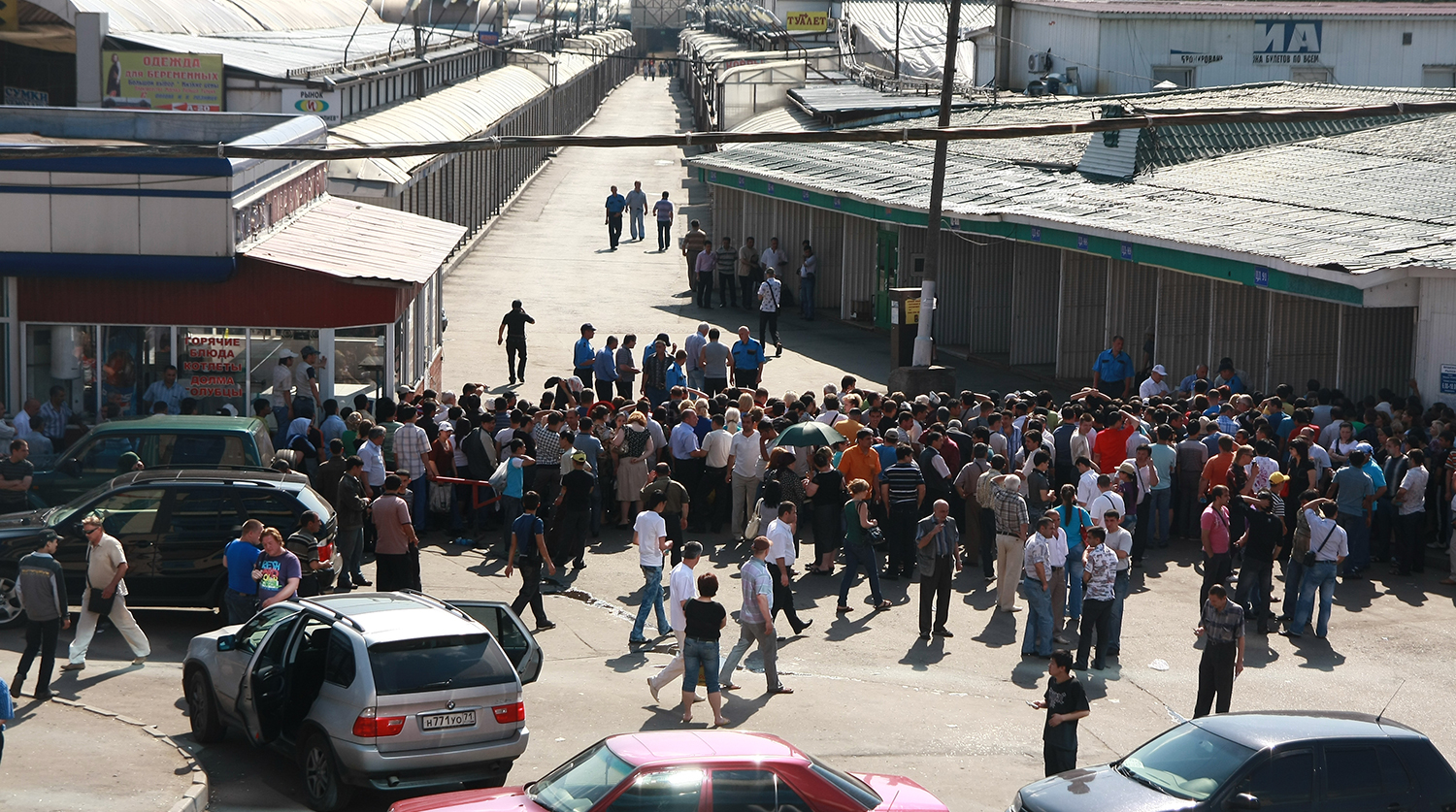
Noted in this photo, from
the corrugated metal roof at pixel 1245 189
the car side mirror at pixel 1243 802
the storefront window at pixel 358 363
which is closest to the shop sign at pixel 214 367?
the storefront window at pixel 358 363

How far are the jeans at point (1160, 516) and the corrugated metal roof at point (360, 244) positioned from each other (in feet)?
30.6

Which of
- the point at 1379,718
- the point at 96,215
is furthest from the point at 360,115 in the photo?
the point at 1379,718

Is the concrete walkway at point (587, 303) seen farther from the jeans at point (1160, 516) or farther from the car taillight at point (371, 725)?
the car taillight at point (371, 725)

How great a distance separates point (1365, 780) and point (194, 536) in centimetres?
989

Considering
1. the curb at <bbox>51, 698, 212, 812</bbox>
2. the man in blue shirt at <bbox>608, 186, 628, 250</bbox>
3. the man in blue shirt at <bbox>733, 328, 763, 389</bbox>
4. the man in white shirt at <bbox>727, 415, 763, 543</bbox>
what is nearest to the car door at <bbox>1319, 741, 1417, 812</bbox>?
the curb at <bbox>51, 698, 212, 812</bbox>

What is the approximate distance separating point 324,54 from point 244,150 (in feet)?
99.7

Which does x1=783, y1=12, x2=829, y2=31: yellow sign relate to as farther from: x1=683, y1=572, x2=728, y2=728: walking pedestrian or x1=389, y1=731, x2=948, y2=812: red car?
x1=389, y1=731, x2=948, y2=812: red car

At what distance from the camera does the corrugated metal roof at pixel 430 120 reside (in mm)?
28469

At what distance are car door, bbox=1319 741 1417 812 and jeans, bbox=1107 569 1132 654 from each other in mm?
4387

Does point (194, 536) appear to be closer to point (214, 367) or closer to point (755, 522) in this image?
point (214, 367)

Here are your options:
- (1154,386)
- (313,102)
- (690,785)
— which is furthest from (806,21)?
(690,785)

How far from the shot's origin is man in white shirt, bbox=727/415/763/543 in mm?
17703

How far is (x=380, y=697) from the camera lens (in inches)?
392

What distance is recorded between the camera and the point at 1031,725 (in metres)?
12.9
